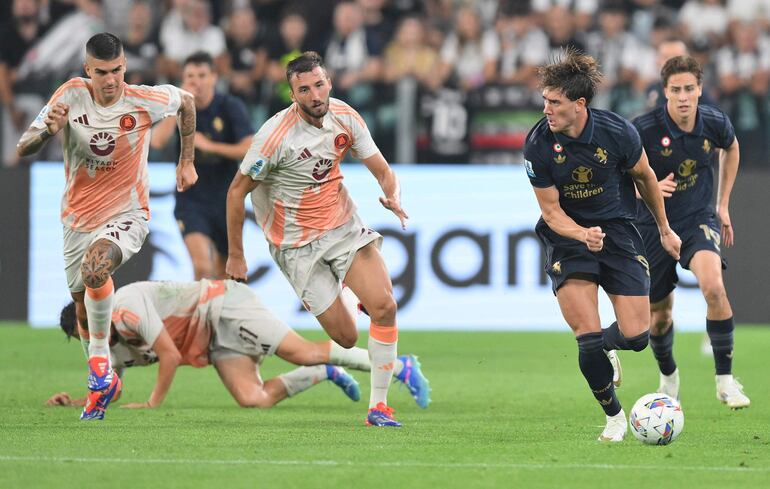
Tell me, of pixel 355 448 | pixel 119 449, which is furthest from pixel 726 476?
pixel 119 449

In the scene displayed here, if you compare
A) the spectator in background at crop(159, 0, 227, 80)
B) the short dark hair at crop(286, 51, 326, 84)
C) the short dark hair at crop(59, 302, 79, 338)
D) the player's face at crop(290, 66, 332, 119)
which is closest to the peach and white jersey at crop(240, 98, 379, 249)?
the player's face at crop(290, 66, 332, 119)

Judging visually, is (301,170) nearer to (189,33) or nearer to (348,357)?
(348,357)

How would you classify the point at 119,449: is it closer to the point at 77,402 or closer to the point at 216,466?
the point at 216,466

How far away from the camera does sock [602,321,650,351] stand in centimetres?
763

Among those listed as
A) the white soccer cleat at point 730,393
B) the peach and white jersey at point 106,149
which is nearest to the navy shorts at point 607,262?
the white soccer cleat at point 730,393

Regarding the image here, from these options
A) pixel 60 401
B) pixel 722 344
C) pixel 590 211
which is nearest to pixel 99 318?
pixel 60 401

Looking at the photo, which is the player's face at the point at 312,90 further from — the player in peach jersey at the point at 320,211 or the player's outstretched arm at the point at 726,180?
the player's outstretched arm at the point at 726,180

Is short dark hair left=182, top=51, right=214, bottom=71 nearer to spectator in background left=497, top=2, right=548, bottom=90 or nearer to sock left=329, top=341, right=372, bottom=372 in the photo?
sock left=329, top=341, right=372, bottom=372

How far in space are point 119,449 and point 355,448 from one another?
1.19 metres

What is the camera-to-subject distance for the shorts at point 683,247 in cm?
914

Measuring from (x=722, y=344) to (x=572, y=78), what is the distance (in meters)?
2.74

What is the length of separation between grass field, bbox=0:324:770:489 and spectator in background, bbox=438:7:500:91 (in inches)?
227

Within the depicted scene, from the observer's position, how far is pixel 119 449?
6.86 meters

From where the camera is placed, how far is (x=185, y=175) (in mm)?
8656
